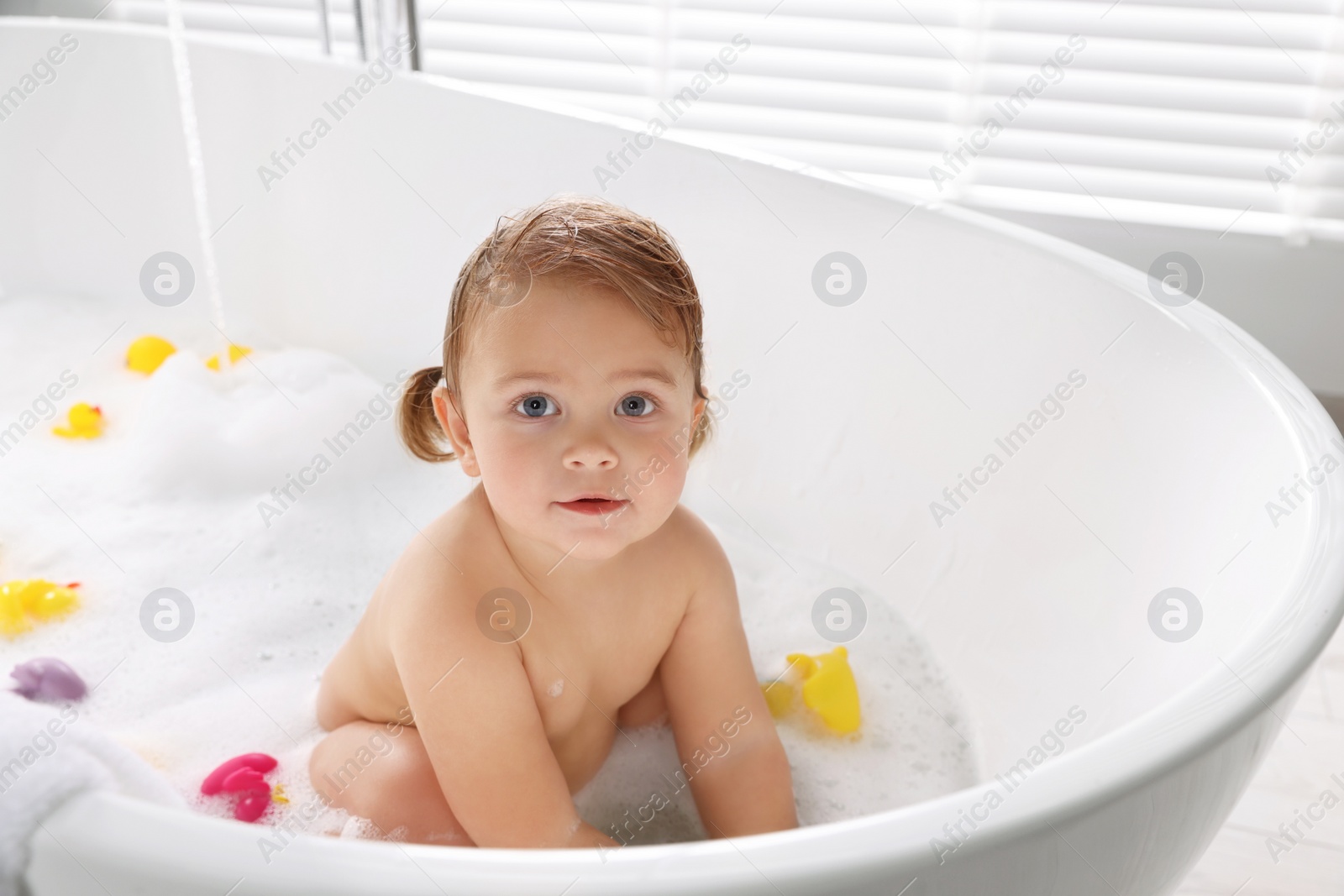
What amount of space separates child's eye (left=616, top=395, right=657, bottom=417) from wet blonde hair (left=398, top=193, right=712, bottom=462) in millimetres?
46

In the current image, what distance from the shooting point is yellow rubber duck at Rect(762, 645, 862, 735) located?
3.54 ft

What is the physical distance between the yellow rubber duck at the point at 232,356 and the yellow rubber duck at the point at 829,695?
0.97 metres

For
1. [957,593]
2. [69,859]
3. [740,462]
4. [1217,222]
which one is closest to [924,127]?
[1217,222]

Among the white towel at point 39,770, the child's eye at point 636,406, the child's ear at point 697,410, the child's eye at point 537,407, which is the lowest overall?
the white towel at point 39,770

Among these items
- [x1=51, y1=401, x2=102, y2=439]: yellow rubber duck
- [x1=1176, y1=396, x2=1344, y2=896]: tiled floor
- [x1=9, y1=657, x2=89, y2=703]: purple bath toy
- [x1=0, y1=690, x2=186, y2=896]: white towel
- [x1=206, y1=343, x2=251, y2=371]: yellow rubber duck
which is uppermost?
[x1=206, y1=343, x2=251, y2=371]: yellow rubber duck

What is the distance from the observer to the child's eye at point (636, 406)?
2.74 feet

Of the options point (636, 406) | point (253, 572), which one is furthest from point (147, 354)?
point (636, 406)

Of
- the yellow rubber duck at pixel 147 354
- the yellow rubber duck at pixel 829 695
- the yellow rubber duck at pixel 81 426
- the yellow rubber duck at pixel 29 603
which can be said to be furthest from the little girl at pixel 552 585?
the yellow rubber duck at pixel 147 354

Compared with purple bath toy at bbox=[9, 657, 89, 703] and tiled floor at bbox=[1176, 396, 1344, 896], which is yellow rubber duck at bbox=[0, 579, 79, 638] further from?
tiled floor at bbox=[1176, 396, 1344, 896]

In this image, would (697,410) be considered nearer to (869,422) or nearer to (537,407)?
(537,407)

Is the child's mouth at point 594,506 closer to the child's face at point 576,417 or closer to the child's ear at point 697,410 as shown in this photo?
the child's face at point 576,417

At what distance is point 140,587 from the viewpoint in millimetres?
1306

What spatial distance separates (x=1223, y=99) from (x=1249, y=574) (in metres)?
1.26

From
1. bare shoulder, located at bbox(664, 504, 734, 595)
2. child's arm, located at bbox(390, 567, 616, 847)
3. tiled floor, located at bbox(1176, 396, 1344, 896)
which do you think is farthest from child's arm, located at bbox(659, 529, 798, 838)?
tiled floor, located at bbox(1176, 396, 1344, 896)
